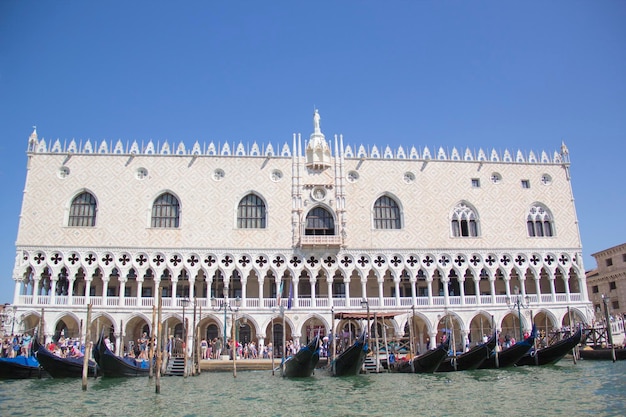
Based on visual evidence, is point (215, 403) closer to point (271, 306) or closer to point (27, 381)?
point (27, 381)

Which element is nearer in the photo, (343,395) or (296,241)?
(343,395)

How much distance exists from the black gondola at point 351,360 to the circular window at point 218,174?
1079cm

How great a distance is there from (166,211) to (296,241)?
18.7 feet

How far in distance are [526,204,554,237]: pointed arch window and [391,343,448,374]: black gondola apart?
11009mm

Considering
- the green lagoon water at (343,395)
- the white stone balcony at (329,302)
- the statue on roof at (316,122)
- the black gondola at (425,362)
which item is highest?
the statue on roof at (316,122)

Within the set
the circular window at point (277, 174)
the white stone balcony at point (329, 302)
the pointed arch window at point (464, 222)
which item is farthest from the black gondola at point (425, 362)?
the circular window at point (277, 174)

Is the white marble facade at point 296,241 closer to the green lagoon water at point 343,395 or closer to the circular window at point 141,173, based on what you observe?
the circular window at point 141,173

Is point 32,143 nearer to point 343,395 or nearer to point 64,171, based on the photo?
point 64,171

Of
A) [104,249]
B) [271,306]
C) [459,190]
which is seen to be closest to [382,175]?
[459,190]

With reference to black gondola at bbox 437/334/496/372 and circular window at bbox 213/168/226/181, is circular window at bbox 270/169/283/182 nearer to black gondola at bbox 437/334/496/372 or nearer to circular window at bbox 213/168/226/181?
circular window at bbox 213/168/226/181

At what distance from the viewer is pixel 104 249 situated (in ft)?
77.4

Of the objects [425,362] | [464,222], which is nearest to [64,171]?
[425,362]

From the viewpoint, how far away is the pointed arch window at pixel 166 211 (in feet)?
80.5

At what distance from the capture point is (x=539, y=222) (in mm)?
26203
